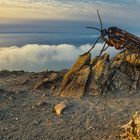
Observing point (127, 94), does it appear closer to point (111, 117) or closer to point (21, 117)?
point (111, 117)

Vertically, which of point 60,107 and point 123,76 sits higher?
point 123,76

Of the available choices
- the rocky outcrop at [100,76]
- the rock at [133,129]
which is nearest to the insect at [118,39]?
the rocky outcrop at [100,76]

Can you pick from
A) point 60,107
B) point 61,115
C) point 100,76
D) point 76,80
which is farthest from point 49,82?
point 61,115

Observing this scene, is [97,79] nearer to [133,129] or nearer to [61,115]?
[61,115]

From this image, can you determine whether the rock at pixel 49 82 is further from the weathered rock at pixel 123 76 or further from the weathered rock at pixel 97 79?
the weathered rock at pixel 123 76

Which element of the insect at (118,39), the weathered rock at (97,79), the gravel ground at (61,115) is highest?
the insect at (118,39)

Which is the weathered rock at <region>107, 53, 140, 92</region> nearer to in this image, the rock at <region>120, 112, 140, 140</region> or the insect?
the insect
